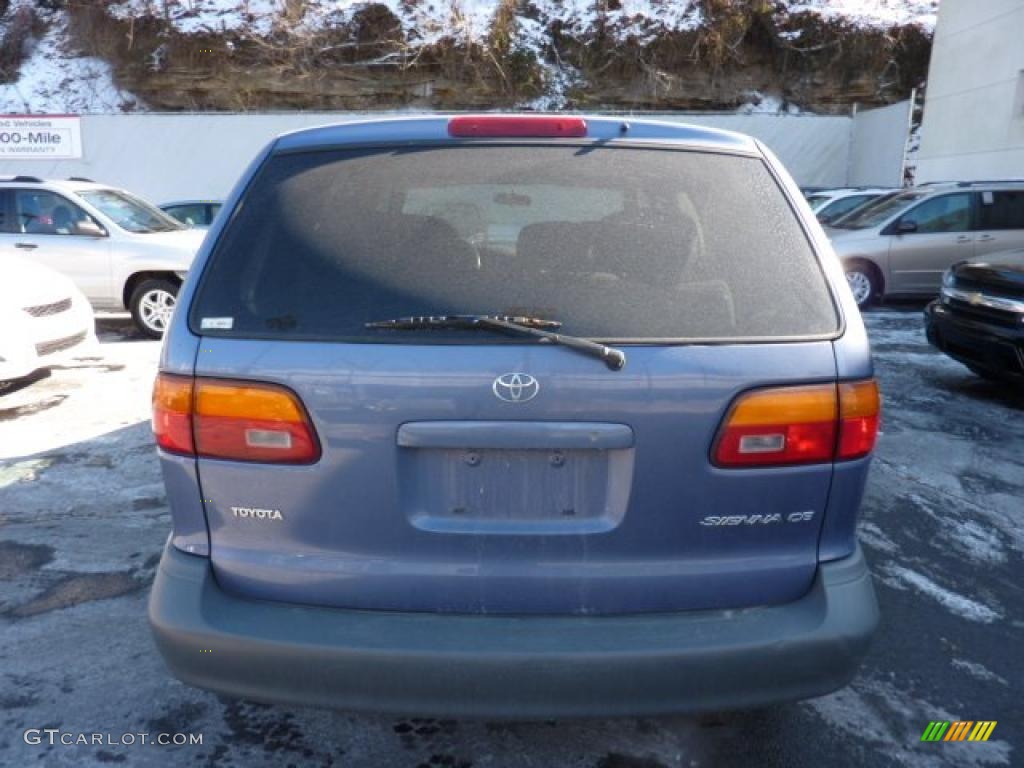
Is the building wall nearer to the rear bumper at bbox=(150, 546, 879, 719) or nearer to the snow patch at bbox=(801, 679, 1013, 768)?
the snow patch at bbox=(801, 679, 1013, 768)

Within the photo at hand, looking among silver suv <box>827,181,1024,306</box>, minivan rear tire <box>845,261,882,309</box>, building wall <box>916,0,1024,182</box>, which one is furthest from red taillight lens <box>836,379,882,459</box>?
building wall <box>916,0,1024,182</box>

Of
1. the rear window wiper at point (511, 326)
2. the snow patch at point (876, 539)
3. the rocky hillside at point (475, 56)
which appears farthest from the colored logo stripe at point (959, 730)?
the rocky hillside at point (475, 56)

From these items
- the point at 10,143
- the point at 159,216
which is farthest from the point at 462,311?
the point at 10,143

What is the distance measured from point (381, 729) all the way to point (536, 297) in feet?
4.97

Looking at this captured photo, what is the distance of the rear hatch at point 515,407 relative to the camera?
1853mm

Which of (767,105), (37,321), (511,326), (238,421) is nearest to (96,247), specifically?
(37,321)

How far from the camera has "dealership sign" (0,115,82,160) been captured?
19812 millimetres

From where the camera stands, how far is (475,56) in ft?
75.3

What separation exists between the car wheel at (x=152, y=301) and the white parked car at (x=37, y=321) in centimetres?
167

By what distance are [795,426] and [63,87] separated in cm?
2814

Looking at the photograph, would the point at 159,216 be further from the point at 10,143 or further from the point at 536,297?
the point at 10,143

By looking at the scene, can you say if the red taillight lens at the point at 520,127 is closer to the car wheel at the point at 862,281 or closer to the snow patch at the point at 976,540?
the snow patch at the point at 976,540

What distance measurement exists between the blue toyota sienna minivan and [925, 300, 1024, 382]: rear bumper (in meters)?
4.54

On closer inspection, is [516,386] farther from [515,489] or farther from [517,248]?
[517,248]
